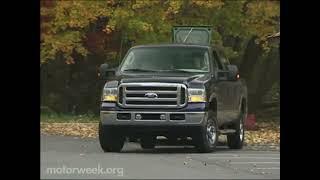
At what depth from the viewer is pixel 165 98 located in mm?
15156

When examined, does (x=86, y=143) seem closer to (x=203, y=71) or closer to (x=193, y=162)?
(x=203, y=71)

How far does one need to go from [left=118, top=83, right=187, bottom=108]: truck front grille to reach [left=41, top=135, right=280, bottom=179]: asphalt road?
986 mm

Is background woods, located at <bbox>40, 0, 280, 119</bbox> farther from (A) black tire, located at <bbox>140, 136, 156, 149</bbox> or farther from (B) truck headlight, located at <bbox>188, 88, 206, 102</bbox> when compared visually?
(B) truck headlight, located at <bbox>188, 88, 206, 102</bbox>

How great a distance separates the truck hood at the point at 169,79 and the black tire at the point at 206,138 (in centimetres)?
73

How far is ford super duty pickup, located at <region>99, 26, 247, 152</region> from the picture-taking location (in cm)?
1509

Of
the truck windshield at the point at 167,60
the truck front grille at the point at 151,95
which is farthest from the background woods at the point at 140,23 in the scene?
the truck front grille at the point at 151,95

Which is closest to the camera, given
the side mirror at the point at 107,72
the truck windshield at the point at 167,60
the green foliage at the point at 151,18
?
the side mirror at the point at 107,72

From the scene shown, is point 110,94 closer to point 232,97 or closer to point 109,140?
point 109,140

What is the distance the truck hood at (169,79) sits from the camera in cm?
1522

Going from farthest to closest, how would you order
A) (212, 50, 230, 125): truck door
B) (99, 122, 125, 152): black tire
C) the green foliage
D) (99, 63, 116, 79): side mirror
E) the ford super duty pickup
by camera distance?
the green foliage, (212, 50, 230, 125): truck door, (99, 63, 116, 79): side mirror, (99, 122, 125, 152): black tire, the ford super duty pickup

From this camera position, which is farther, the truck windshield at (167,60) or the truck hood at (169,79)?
the truck windshield at (167,60)

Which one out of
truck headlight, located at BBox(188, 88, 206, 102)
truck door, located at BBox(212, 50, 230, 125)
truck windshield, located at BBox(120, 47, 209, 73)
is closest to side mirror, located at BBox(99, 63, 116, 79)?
truck windshield, located at BBox(120, 47, 209, 73)

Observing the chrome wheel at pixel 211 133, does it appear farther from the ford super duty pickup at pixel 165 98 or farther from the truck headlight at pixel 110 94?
the truck headlight at pixel 110 94
